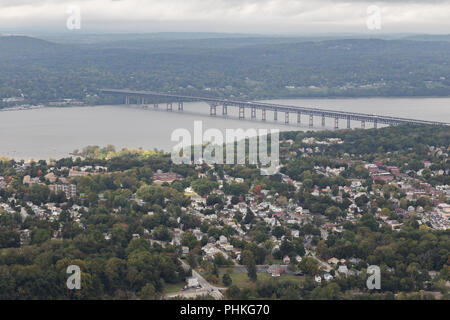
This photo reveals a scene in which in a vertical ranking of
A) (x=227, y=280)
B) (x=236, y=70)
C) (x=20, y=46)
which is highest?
(x=20, y=46)

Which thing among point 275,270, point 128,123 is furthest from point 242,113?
point 275,270

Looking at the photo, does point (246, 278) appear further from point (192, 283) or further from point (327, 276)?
point (327, 276)

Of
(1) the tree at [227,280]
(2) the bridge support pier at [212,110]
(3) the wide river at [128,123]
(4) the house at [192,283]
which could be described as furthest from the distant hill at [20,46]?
(1) the tree at [227,280]

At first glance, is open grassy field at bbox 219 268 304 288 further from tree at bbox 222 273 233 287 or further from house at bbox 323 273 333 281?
house at bbox 323 273 333 281

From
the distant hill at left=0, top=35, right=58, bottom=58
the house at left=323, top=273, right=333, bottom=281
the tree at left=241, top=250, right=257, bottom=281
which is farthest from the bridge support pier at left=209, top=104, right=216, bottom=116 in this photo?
the house at left=323, top=273, right=333, bottom=281

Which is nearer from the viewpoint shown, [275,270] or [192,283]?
[192,283]
